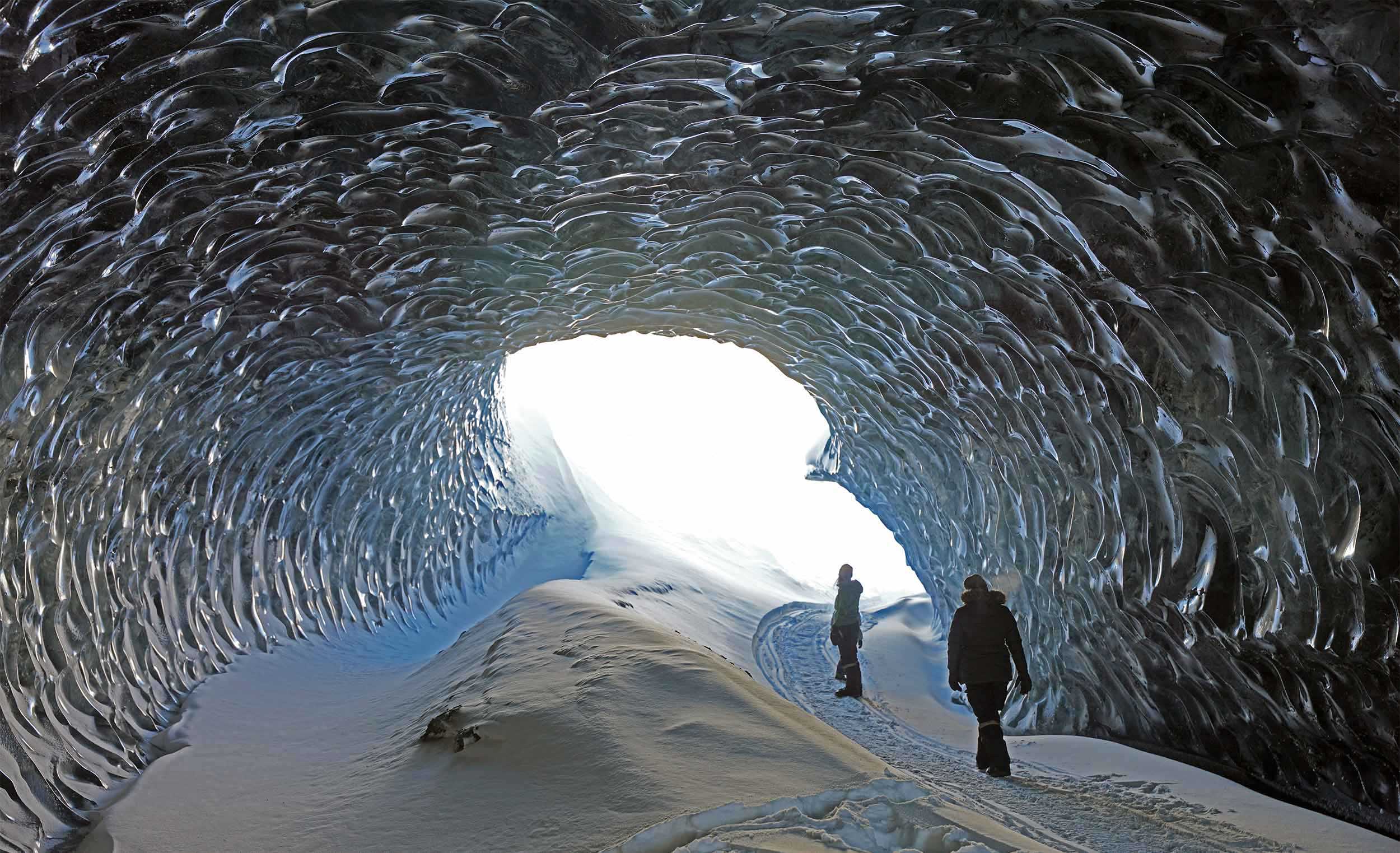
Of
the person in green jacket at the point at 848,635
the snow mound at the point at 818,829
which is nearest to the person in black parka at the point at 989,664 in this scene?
the snow mound at the point at 818,829

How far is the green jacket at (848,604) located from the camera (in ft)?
33.6

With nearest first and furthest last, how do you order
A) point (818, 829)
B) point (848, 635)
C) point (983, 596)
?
1. point (818, 829)
2. point (983, 596)
3. point (848, 635)

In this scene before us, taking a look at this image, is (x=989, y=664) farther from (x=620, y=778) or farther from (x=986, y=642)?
(x=620, y=778)

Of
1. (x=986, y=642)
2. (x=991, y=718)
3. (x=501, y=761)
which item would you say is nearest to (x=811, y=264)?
(x=986, y=642)

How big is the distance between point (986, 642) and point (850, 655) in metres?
3.75

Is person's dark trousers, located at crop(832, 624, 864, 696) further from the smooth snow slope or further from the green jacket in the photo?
the smooth snow slope

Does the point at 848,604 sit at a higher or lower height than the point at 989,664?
higher

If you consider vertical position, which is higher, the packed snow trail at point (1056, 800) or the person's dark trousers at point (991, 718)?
the person's dark trousers at point (991, 718)

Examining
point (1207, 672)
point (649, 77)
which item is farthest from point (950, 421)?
point (649, 77)

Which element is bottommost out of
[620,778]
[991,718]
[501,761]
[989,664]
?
[501,761]

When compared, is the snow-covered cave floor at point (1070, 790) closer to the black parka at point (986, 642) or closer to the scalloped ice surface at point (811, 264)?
the scalloped ice surface at point (811, 264)

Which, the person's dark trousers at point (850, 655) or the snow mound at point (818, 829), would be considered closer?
the snow mound at point (818, 829)

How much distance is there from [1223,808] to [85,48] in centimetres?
762

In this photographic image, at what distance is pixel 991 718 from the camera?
21.9 feet
